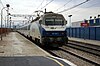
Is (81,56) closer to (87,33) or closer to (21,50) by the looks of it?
(21,50)

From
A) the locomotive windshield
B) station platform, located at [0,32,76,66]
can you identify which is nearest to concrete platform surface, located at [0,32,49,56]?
station platform, located at [0,32,76,66]

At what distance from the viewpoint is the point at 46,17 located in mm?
23297

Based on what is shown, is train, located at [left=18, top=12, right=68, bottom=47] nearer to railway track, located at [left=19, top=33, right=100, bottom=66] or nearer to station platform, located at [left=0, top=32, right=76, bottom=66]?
railway track, located at [left=19, top=33, right=100, bottom=66]

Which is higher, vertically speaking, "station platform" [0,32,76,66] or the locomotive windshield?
the locomotive windshield

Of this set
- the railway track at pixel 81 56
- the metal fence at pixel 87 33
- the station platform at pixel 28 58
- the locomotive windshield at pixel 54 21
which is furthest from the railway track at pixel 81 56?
the metal fence at pixel 87 33

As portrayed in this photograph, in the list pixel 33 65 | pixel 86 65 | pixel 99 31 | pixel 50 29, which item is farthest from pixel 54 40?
pixel 99 31

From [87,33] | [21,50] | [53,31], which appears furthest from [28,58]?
[87,33]

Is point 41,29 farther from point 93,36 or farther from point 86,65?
point 93,36

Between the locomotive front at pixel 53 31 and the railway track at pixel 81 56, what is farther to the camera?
the locomotive front at pixel 53 31

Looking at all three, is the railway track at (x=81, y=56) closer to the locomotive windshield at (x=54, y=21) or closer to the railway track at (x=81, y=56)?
the railway track at (x=81, y=56)

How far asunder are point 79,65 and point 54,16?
10618 millimetres

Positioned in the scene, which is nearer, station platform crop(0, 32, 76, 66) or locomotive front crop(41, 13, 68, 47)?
station platform crop(0, 32, 76, 66)

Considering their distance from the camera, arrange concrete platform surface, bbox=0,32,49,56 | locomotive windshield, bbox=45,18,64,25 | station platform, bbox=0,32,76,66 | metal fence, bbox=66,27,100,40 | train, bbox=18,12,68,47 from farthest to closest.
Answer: metal fence, bbox=66,27,100,40 < locomotive windshield, bbox=45,18,64,25 < train, bbox=18,12,68,47 < concrete platform surface, bbox=0,32,49,56 < station platform, bbox=0,32,76,66

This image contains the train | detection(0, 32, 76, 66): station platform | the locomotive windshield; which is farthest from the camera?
the locomotive windshield
